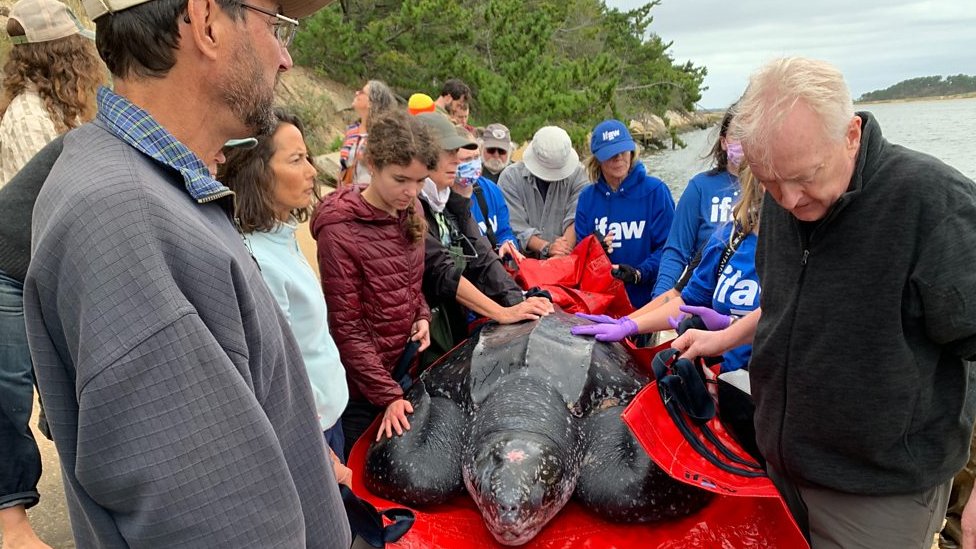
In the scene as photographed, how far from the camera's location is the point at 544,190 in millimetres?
5176

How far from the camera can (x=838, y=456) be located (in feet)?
5.83

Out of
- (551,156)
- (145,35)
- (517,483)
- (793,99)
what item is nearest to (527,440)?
(517,483)

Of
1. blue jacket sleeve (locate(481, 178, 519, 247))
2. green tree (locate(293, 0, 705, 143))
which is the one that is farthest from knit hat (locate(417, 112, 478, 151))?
green tree (locate(293, 0, 705, 143))

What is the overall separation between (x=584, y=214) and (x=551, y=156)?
61 centimetres

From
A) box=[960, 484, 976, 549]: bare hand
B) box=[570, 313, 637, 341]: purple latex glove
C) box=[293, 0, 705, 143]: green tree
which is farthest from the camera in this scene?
box=[293, 0, 705, 143]: green tree

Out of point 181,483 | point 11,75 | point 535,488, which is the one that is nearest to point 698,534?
point 535,488

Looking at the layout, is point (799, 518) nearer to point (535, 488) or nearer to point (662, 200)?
point (535, 488)

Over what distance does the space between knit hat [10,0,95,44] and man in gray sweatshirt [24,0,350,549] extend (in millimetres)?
1657

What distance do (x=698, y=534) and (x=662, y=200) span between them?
2.58 metres

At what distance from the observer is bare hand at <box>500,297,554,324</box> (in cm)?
316

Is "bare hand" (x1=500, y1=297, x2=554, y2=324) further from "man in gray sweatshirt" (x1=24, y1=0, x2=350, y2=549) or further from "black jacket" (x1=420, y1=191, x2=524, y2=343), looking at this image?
"man in gray sweatshirt" (x1=24, y1=0, x2=350, y2=549)

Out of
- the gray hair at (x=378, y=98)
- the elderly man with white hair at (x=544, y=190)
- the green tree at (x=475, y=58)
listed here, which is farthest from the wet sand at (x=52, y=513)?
the green tree at (x=475, y=58)

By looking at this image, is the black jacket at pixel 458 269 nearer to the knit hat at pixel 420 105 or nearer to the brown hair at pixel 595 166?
the brown hair at pixel 595 166

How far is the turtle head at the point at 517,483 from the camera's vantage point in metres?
2.08
